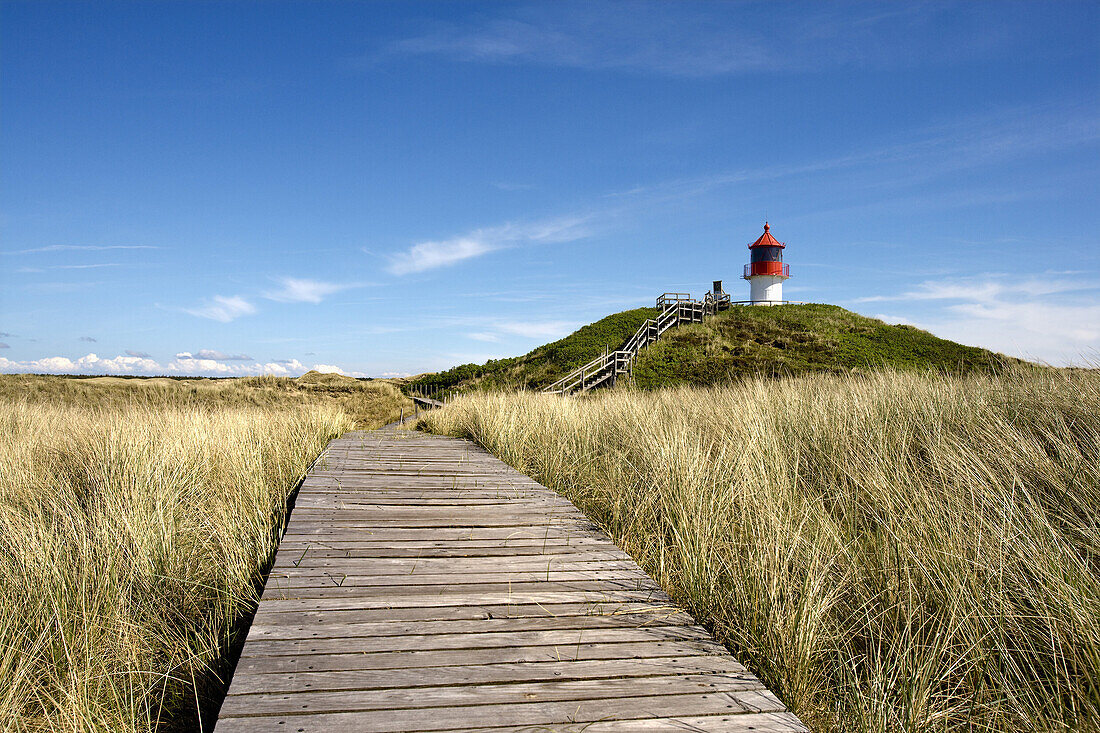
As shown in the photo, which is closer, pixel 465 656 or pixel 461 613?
pixel 465 656

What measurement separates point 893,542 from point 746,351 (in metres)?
24.4

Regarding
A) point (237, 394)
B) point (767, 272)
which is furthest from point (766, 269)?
point (237, 394)

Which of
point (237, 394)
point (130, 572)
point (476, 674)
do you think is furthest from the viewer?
point (237, 394)

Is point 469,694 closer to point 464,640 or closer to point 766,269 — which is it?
point 464,640

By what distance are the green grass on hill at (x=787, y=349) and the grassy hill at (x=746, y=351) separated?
4cm

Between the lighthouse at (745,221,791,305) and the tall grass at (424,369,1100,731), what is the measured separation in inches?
1198

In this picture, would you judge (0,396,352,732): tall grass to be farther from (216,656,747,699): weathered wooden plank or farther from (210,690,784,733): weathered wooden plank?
(210,690,784,733): weathered wooden plank

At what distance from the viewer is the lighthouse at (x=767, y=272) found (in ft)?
121

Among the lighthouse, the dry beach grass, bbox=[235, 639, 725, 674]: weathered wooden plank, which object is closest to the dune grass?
the dry beach grass

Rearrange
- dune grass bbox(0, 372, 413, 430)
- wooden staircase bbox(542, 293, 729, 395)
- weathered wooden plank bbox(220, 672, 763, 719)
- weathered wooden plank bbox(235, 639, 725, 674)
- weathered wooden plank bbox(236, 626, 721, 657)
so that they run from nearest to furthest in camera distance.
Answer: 1. weathered wooden plank bbox(220, 672, 763, 719)
2. weathered wooden plank bbox(235, 639, 725, 674)
3. weathered wooden plank bbox(236, 626, 721, 657)
4. dune grass bbox(0, 372, 413, 430)
5. wooden staircase bbox(542, 293, 729, 395)

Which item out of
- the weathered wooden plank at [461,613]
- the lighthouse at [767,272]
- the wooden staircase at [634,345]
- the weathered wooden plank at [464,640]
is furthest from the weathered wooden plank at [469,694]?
the lighthouse at [767,272]

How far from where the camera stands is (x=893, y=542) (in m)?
3.94

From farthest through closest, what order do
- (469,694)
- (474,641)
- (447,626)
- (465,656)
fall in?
(447,626)
(474,641)
(465,656)
(469,694)

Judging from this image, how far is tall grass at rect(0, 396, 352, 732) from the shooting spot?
112 inches
